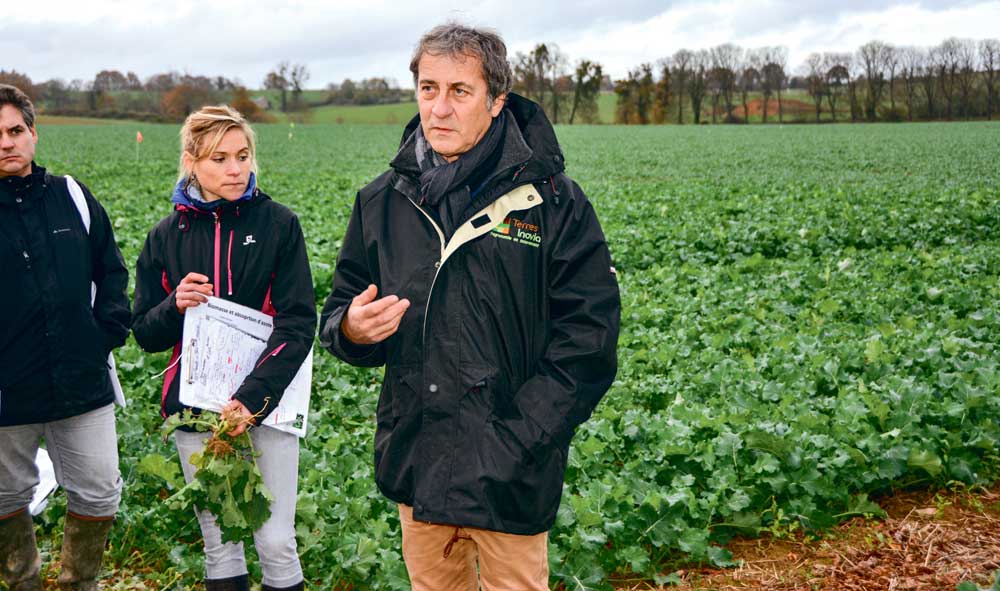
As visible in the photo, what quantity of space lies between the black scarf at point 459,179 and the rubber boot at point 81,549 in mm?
2206

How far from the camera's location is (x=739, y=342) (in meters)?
7.32

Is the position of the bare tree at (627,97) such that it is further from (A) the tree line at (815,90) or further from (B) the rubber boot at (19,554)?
(B) the rubber boot at (19,554)

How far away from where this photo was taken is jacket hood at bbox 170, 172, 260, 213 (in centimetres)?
295

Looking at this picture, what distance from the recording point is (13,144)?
3.13 m

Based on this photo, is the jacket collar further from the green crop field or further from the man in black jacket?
the man in black jacket

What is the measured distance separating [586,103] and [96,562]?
96.3m

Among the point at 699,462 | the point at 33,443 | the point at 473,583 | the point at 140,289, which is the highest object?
the point at 140,289

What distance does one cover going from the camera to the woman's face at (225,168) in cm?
293

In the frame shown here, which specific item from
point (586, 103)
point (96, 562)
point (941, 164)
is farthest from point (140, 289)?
point (586, 103)

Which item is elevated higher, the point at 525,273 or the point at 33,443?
the point at 525,273

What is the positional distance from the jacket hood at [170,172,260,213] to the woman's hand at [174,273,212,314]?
26 centimetres

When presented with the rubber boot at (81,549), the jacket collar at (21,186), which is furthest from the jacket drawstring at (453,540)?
the jacket collar at (21,186)

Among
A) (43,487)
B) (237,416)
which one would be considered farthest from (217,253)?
(43,487)

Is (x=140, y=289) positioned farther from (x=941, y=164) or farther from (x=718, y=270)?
(x=941, y=164)
